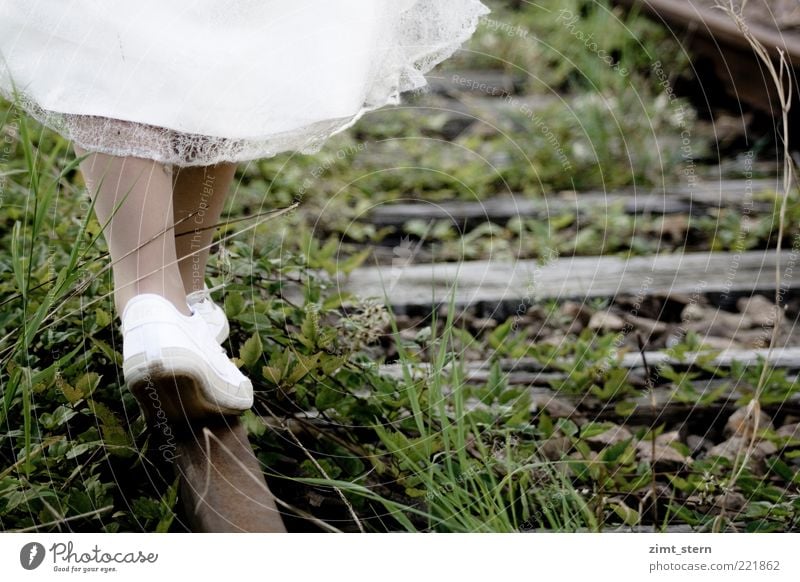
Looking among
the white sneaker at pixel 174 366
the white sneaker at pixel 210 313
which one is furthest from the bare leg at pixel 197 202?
the white sneaker at pixel 174 366

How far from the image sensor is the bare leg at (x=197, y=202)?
1330 mm


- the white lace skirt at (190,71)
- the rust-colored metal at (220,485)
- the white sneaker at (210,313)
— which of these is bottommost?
the rust-colored metal at (220,485)

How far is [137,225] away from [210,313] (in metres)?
0.22

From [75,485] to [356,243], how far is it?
46.5 inches

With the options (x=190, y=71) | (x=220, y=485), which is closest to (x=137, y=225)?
(x=190, y=71)

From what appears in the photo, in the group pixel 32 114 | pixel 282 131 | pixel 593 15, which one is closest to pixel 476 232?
pixel 282 131

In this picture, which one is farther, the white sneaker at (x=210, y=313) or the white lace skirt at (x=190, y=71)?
the white sneaker at (x=210, y=313)

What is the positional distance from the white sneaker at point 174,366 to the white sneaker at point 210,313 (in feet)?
0.50

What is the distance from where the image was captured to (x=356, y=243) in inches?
88.8

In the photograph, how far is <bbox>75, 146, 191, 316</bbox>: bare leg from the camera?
1136mm

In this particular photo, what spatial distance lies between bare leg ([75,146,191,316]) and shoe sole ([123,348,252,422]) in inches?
4.8

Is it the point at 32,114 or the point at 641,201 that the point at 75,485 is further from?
the point at 641,201

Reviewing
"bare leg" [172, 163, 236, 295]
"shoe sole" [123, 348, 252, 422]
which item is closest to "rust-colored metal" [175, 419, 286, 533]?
"shoe sole" [123, 348, 252, 422]

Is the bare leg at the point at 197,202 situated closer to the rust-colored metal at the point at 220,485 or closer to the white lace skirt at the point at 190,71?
the white lace skirt at the point at 190,71
